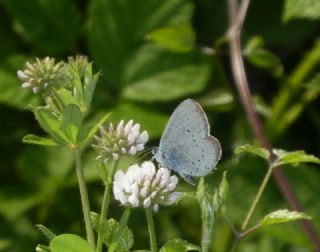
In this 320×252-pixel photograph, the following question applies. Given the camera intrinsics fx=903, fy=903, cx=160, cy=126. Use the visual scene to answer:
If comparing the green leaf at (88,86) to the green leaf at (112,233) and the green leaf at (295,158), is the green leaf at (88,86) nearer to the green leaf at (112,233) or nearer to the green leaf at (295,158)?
the green leaf at (112,233)

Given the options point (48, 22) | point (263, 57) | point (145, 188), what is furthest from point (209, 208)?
point (48, 22)

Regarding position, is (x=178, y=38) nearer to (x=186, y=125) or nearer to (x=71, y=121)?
(x=186, y=125)

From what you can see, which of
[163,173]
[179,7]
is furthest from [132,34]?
[163,173]

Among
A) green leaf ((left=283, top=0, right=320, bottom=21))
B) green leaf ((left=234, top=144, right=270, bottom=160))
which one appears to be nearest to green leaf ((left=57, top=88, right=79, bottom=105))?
green leaf ((left=234, top=144, right=270, bottom=160))

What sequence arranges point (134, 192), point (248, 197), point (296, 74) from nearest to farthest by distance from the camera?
point (134, 192)
point (248, 197)
point (296, 74)

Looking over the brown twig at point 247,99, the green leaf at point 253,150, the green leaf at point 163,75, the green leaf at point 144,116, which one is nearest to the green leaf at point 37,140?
the green leaf at point 253,150

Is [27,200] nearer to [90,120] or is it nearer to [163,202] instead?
[90,120]
